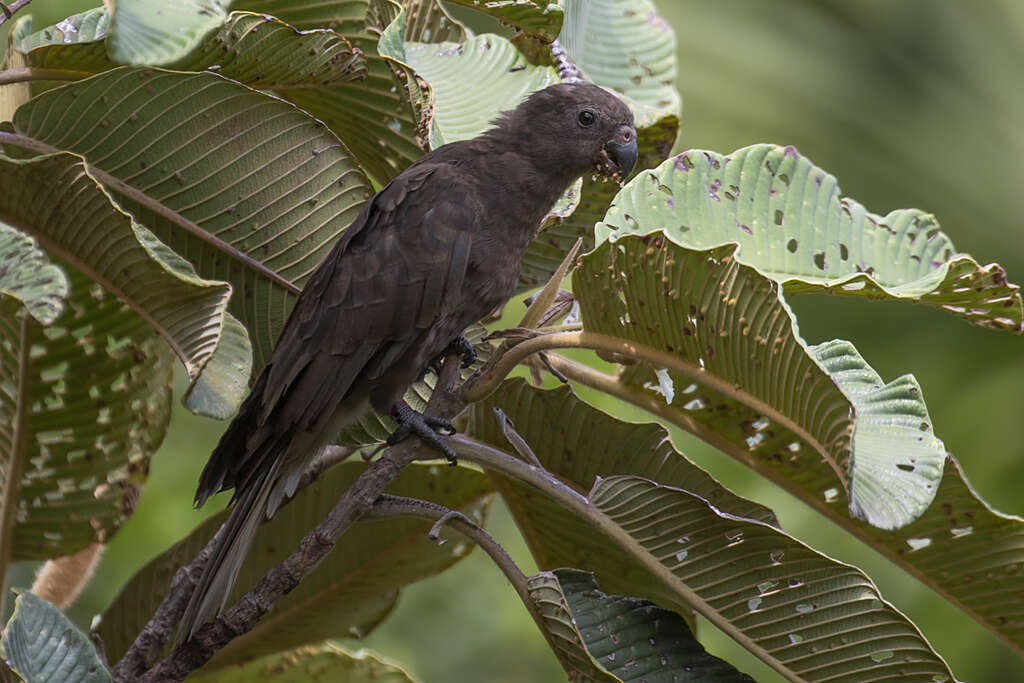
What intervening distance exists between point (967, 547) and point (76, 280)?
1543 mm

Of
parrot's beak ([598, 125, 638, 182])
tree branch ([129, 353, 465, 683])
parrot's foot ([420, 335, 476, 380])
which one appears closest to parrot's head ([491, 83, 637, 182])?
parrot's beak ([598, 125, 638, 182])

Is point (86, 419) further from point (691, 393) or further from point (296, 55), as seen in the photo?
point (691, 393)

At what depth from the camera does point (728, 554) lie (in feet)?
4.83

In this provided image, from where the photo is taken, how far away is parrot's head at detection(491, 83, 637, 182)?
7.13ft

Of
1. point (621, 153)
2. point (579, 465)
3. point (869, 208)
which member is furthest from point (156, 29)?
point (869, 208)

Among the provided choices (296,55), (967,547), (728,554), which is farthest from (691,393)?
(296,55)

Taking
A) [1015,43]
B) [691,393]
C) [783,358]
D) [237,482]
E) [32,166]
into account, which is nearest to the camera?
[783,358]

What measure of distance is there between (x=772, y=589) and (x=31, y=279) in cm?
109

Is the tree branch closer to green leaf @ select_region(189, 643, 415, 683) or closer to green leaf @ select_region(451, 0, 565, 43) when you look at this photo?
green leaf @ select_region(189, 643, 415, 683)

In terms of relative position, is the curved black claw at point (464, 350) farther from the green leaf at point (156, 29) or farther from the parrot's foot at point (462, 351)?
the green leaf at point (156, 29)

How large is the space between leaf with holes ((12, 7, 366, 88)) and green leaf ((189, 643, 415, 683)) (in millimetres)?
1120

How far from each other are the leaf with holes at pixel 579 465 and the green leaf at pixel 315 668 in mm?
414

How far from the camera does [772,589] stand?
147 centimetres

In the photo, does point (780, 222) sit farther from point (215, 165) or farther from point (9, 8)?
point (9, 8)
